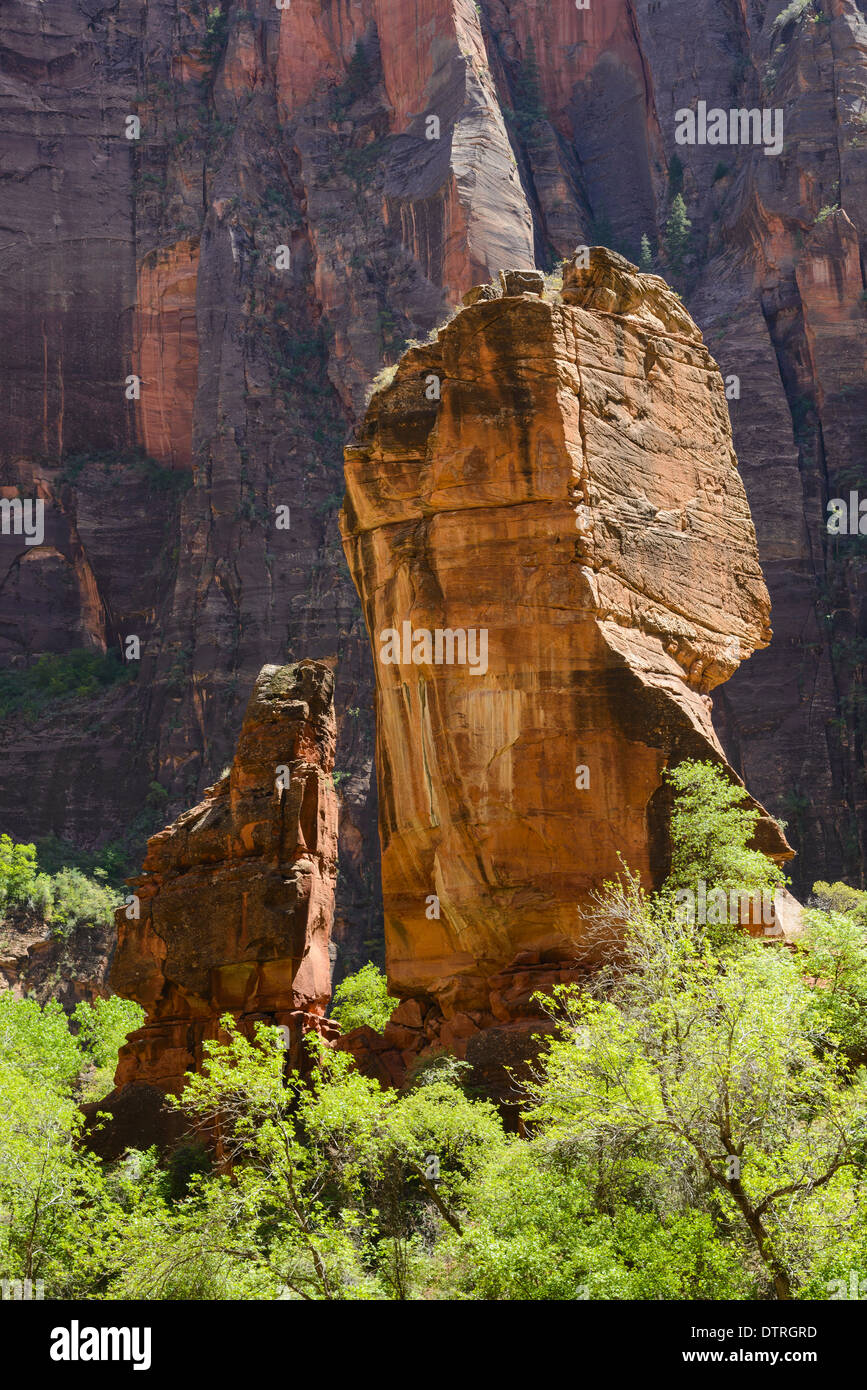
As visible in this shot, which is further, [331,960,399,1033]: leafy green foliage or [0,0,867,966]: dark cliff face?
[0,0,867,966]: dark cliff face

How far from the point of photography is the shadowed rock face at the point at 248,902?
28.4 m

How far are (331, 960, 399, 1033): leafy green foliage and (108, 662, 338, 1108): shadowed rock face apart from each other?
939cm

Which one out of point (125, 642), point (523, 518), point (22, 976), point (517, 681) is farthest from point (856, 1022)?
point (125, 642)

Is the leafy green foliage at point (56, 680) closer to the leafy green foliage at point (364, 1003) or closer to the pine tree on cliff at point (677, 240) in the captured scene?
the pine tree on cliff at point (677, 240)

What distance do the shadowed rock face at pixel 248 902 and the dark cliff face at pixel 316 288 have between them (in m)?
38.3

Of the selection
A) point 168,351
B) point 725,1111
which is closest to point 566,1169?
point 725,1111

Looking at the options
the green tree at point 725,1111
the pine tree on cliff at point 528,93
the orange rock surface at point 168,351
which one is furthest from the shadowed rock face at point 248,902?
the pine tree on cliff at point 528,93

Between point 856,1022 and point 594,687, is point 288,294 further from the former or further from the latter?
point 856,1022

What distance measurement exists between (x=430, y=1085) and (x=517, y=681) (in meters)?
8.00

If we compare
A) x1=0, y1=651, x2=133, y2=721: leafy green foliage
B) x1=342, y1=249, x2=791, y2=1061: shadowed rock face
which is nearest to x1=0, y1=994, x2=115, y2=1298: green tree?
x1=342, y1=249, x2=791, y2=1061: shadowed rock face

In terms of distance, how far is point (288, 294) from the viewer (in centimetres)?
8812

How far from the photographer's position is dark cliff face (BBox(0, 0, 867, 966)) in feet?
244

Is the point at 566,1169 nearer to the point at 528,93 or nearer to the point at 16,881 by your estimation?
the point at 16,881

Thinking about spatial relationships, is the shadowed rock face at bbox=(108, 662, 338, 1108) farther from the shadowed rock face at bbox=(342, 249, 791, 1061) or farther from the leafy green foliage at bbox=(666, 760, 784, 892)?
the leafy green foliage at bbox=(666, 760, 784, 892)
